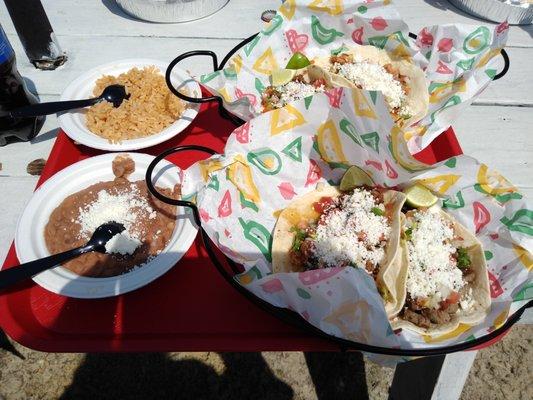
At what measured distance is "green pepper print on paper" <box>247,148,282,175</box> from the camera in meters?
2.10

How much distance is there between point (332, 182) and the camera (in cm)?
231

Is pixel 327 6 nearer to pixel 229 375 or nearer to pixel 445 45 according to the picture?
pixel 445 45

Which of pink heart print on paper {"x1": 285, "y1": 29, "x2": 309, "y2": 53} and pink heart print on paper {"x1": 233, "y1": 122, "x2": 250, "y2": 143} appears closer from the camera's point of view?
pink heart print on paper {"x1": 233, "y1": 122, "x2": 250, "y2": 143}

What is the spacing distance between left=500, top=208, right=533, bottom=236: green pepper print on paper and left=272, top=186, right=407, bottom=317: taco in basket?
0.46m

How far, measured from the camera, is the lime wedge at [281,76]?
2.58 m

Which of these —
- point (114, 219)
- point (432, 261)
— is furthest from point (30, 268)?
point (432, 261)

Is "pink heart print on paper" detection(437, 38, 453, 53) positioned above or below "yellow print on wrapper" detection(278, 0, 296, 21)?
below

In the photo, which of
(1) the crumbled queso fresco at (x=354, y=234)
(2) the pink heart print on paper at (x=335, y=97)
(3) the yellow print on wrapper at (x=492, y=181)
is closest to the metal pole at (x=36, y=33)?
(2) the pink heart print on paper at (x=335, y=97)

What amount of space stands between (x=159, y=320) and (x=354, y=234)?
94cm

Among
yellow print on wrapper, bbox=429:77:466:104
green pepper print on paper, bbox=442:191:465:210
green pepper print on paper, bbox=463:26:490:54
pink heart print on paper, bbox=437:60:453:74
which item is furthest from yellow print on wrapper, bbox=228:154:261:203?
green pepper print on paper, bbox=463:26:490:54

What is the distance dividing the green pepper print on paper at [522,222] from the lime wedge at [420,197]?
340mm

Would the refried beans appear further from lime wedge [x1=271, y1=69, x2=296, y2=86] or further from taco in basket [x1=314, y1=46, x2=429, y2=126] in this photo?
taco in basket [x1=314, y1=46, x2=429, y2=126]

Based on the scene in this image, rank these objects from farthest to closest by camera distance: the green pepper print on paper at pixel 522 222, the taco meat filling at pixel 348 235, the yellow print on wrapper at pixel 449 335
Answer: the taco meat filling at pixel 348 235 < the green pepper print on paper at pixel 522 222 < the yellow print on wrapper at pixel 449 335

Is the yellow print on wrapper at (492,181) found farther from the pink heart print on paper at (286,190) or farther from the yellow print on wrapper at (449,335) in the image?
the pink heart print on paper at (286,190)
